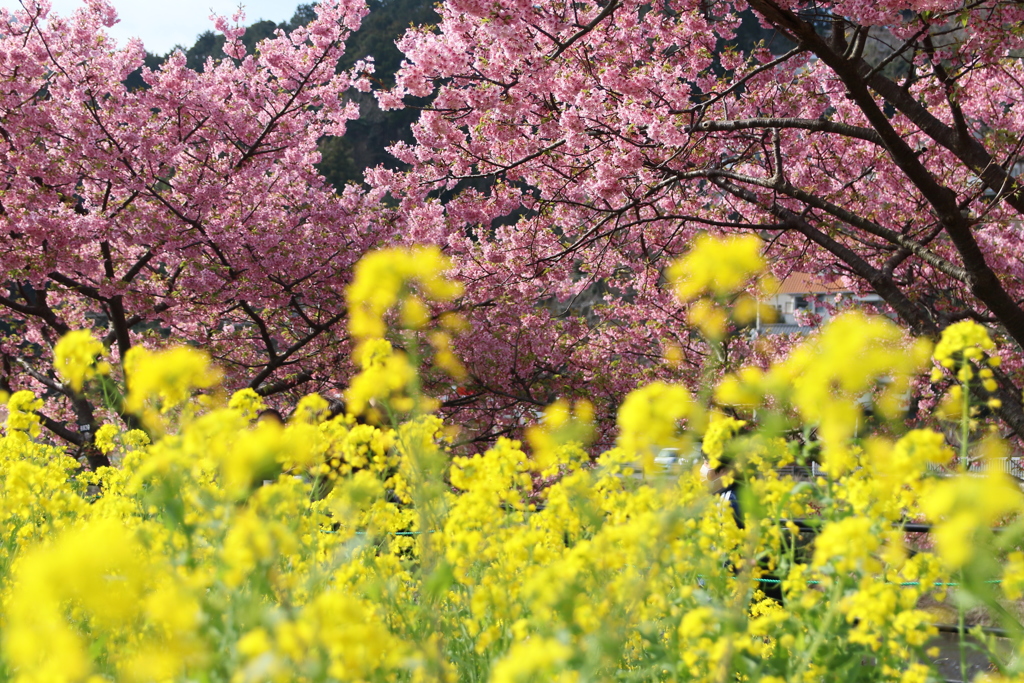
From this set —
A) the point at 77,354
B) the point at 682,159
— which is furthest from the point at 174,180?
the point at 77,354

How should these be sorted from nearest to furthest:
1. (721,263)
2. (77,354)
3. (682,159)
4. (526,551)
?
(721,263), (77,354), (526,551), (682,159)

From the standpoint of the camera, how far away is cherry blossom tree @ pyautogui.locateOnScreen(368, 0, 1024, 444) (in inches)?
188

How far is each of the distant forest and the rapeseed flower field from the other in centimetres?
3240

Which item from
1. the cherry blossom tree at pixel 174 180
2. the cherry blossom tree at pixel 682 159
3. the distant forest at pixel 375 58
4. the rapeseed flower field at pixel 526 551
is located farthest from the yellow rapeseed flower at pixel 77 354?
the distant forest at pixel 375 58

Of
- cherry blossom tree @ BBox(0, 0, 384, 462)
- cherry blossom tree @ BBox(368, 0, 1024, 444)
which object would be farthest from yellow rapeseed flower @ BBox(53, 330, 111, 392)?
cherry blossom tree @ BBox(0, 0, 384, 462)

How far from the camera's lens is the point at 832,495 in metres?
1.98

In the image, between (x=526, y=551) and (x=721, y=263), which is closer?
(x=721, y=263)

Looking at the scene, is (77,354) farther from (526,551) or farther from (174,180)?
(174,180)

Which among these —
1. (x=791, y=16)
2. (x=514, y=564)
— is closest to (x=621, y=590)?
(x=514, y=564)

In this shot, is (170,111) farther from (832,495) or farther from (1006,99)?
(1006,99)

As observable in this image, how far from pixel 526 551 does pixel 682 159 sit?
479 cm

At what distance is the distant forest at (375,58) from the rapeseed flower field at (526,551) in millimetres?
32403

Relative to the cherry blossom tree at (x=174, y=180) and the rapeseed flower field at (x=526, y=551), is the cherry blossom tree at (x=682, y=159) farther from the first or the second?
the rapeseed flower field at (x=526, y=551)

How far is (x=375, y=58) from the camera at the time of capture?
3784 centimetres
